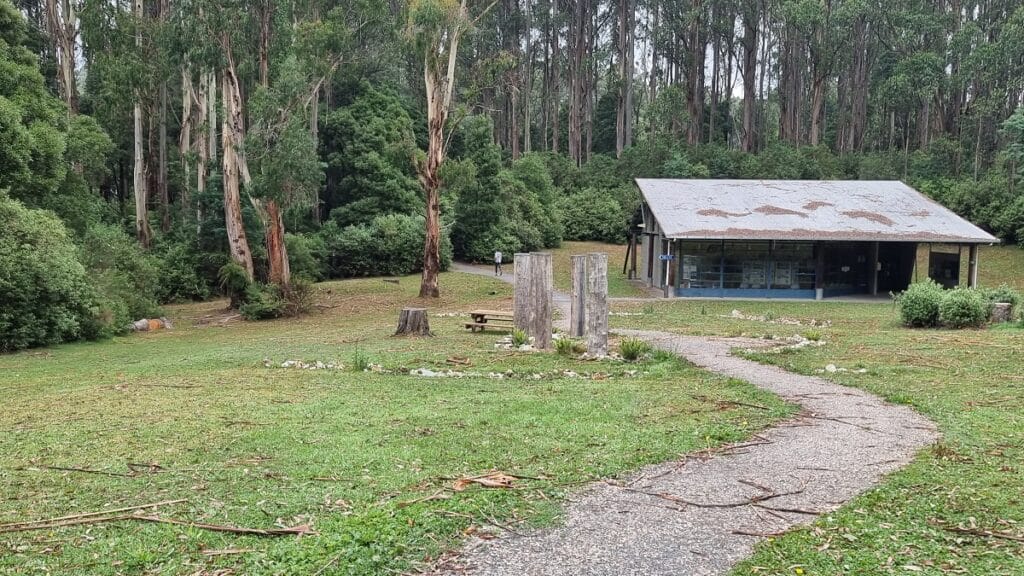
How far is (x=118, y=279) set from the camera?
21125 millimetres

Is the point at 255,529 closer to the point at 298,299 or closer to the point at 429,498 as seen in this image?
the point at 429,498

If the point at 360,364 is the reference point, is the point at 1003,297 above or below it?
above

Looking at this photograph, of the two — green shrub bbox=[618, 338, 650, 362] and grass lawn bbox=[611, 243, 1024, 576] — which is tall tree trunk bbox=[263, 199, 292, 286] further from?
grass lawn bbox=[611, 243, 1024, 576]

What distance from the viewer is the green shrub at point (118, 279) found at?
1931 cm

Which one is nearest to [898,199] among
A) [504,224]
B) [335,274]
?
[504,224]

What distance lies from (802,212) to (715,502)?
2695 centimetres

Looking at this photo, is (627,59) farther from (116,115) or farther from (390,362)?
(390,362)

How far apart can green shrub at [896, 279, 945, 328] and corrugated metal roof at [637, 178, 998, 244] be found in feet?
30.9

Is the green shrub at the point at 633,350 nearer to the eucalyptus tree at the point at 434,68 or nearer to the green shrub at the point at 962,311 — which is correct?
the green shrub at the point at 962,311

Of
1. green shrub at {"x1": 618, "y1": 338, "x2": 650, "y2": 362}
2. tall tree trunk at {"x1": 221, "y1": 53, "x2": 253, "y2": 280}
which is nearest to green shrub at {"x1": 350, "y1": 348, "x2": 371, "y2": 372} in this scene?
green shrub at {"x1": 618, "y1": 338, "x2": 650, "y2": 362}

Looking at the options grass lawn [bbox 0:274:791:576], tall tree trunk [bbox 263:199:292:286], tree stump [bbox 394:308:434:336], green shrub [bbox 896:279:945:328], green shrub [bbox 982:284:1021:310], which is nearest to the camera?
grass lawn [bbox 0:274:791:576]

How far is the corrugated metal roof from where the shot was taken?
27.7 metres

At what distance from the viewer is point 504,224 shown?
Answer: 134 feet

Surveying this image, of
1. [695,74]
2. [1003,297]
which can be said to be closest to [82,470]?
[1003,297]
